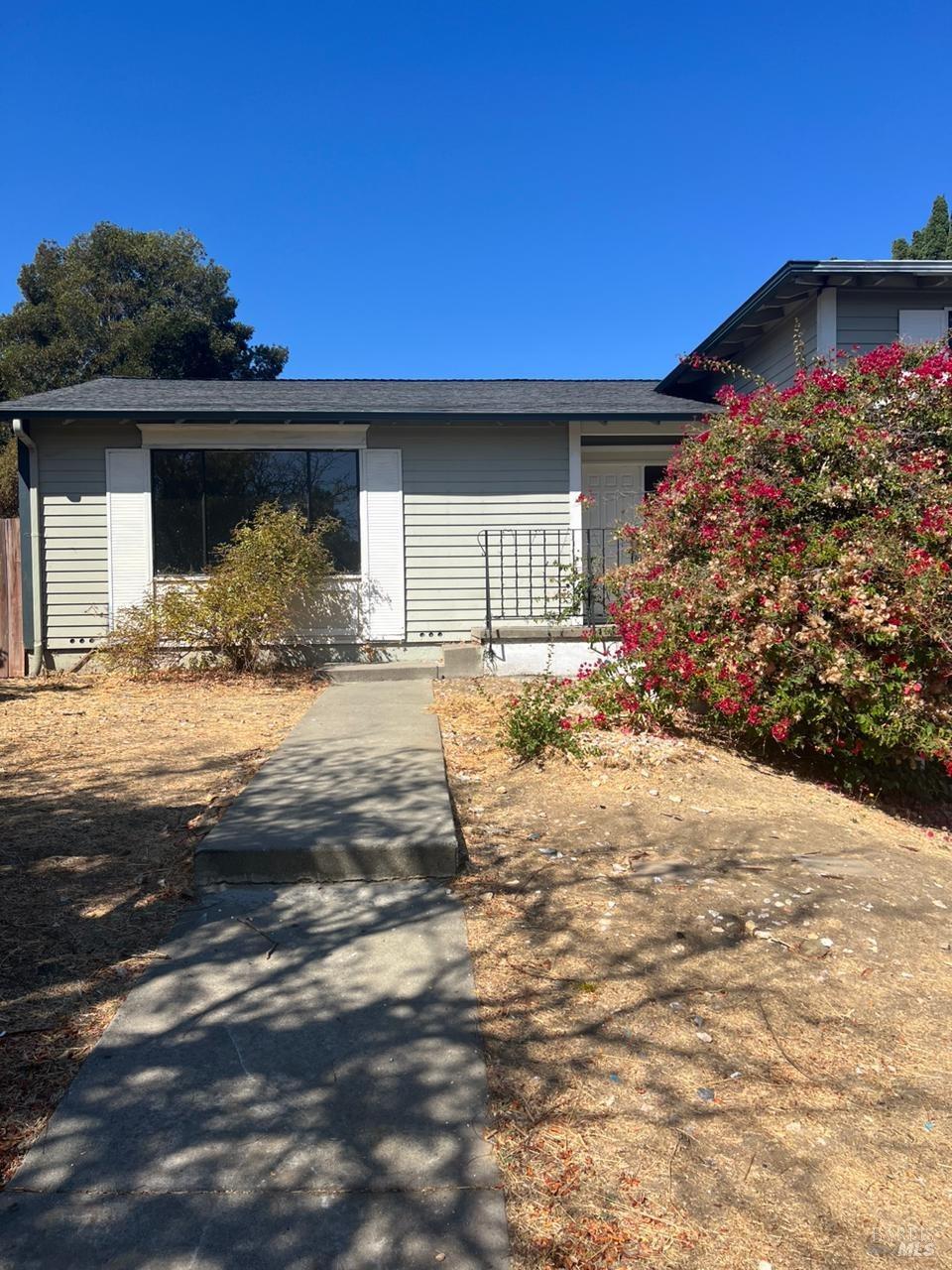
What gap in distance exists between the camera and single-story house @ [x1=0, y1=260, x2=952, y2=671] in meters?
10.3

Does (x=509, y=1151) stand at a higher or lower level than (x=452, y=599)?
lower

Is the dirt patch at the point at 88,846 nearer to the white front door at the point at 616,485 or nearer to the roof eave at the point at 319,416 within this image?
the roof eave at the point at 319,416

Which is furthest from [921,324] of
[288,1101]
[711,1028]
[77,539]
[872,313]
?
[288,1101]

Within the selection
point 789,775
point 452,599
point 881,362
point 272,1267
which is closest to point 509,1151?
point 272,1267

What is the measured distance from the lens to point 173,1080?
2396mm

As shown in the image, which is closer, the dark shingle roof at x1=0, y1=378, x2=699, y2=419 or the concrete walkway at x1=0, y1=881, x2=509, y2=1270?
the concrete walkway at x1=0, y1=881, x2=509, y2=1270

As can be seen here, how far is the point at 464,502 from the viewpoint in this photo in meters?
10.8

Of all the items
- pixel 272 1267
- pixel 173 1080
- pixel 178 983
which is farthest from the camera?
pixel 178 983

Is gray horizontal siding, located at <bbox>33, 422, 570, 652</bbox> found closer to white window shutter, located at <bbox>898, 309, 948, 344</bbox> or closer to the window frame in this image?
the window frame

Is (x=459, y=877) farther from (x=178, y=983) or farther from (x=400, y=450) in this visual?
(x=400, y=450)

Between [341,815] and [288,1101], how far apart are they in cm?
199

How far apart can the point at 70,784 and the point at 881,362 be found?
5926 millimetres
